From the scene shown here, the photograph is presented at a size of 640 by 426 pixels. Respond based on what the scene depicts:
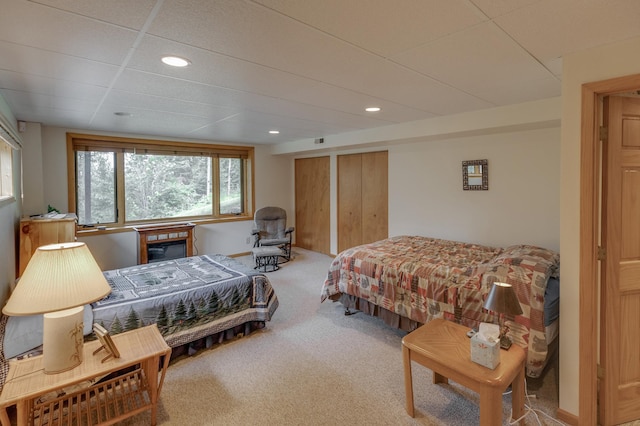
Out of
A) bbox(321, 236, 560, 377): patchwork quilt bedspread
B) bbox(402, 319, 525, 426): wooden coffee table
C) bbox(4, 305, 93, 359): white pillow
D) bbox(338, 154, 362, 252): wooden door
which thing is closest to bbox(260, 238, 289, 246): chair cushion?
bbox(338, 154, 362, 252): wooden door

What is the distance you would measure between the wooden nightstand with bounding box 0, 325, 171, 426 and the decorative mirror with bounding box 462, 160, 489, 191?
3847 mm

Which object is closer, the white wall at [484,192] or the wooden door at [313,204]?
the white wall at [484,192]

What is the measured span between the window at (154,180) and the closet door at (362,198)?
197 centimetres

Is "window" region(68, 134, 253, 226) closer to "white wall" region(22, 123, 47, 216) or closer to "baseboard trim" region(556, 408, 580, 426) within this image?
"white wall" region(22, 123, 47, 216)

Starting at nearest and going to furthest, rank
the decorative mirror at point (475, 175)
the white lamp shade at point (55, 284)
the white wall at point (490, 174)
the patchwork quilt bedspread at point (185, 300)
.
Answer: the white lamp shade at point (55, 284), the patchwork quilt bedspread at point (185, 300), the white wall at point (490, 174), the decorative mirror at point (475, 175)

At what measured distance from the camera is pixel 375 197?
213 inches

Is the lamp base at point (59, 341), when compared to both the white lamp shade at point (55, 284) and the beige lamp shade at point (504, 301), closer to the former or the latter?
the white lamp shade at point (55, 284)

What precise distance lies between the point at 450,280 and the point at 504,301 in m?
0.95

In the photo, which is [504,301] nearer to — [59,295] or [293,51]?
[293,51]

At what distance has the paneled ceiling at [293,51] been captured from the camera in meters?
1.40

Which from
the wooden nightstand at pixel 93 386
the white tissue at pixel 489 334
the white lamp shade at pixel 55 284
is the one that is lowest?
the wooden nightstand at pixel 93 386

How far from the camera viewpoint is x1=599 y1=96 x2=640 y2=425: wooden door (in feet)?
6.08

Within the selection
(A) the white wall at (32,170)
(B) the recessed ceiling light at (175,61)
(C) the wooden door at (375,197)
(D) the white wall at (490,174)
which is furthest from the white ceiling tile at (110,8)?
(C) the wooden door at (375,197)

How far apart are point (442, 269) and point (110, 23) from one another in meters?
2.85
